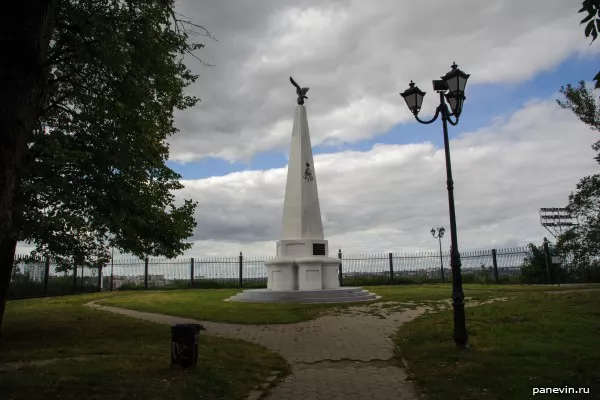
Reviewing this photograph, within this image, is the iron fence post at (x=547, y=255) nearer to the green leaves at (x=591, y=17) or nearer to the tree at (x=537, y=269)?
the tree at (x=537, y=269)

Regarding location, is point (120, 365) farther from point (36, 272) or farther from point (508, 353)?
point (36, 272)

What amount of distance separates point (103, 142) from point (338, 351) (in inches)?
239

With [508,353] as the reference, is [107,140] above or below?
above

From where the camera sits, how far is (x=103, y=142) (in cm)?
921

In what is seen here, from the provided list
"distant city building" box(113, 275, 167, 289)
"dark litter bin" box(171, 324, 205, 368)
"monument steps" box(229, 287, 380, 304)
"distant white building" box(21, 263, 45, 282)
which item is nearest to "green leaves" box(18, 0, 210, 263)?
"dark litter bin" box(171, 324, 205, 368)

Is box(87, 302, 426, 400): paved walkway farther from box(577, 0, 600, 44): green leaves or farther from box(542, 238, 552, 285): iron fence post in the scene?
box(542, 238, 552, 285): iron fence post

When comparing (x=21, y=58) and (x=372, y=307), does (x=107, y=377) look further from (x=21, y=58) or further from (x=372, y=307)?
(x=372, y=307)

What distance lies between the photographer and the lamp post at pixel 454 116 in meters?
8.05

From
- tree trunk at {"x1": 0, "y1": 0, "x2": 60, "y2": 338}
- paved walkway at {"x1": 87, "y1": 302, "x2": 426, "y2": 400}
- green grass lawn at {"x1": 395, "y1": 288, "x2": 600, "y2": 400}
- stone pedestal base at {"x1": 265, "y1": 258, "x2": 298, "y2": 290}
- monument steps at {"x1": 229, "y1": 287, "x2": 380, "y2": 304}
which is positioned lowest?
paved walkway at {"x1": 87, "y1": 302, "x2": 426, "y2": 400}

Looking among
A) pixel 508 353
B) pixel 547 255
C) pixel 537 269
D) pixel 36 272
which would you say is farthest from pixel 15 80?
pixel 537 269

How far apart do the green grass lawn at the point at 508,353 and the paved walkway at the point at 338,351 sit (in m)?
0.43

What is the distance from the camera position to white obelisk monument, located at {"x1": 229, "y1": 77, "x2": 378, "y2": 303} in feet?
61.1

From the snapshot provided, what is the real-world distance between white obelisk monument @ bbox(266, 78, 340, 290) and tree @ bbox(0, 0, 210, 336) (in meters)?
9.14

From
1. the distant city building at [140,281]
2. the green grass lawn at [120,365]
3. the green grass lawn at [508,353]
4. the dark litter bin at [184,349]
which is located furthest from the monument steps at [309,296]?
the distant city building at [140,281]
